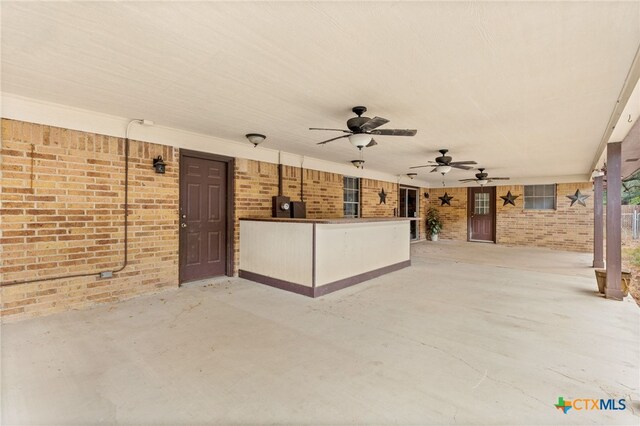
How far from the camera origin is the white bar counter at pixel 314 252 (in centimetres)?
420

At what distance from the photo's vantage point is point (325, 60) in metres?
2.43

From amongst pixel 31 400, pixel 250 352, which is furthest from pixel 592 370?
pixel 31 400

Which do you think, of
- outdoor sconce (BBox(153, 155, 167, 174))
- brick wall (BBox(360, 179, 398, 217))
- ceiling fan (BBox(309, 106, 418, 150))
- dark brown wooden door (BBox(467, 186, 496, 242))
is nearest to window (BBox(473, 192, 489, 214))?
dark brown wooden door (BBox(467, 186, 496, 242))

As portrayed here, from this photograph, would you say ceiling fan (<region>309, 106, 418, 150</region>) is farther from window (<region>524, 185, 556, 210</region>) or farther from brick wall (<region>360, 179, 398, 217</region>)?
window (<region>524, 185, 556, 210</region>)

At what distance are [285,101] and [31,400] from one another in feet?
10.8

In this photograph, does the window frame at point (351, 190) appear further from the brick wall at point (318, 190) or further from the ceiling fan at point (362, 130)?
the ceiling fan at point (362, 130)

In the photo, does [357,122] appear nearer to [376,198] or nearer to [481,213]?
[376,198]

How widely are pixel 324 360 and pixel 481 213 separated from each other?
36.3ft

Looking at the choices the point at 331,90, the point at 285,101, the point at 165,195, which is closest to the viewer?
the point at 331,90

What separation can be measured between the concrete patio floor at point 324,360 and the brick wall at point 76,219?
32cm

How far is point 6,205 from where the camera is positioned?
3139 millimetres

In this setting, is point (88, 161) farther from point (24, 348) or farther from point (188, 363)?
point (188, 363)

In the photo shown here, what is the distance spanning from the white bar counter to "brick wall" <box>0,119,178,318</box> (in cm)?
129

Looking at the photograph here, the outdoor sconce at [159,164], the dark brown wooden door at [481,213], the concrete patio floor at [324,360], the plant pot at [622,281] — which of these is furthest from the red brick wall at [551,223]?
the outdoor sconce at [159,164]
